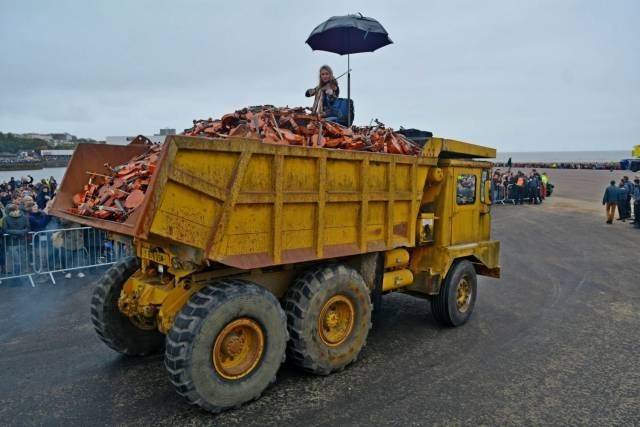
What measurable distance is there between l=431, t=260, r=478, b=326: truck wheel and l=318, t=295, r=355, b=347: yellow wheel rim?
187 centimetres

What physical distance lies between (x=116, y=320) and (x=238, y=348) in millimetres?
1820

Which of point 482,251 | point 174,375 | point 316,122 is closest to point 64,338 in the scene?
point 174,375

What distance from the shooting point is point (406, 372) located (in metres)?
5.25

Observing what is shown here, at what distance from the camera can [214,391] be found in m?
4.20

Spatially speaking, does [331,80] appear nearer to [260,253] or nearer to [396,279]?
[396,279]

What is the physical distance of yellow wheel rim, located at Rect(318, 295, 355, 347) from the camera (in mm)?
5164

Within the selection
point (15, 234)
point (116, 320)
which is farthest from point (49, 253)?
point (116, 320)

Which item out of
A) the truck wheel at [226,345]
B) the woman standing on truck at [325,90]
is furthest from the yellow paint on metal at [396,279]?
the woman standing on truck at [325,90]

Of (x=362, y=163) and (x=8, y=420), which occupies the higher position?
(x=362, y=163)

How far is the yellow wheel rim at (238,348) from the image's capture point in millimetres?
4324

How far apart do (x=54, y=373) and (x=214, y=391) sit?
7.20ft

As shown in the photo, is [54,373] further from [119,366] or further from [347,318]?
[347,318]

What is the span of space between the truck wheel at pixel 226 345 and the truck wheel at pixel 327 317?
28cm

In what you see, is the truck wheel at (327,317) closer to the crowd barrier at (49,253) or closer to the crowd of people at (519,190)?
the crowd barrier at (49,253)
